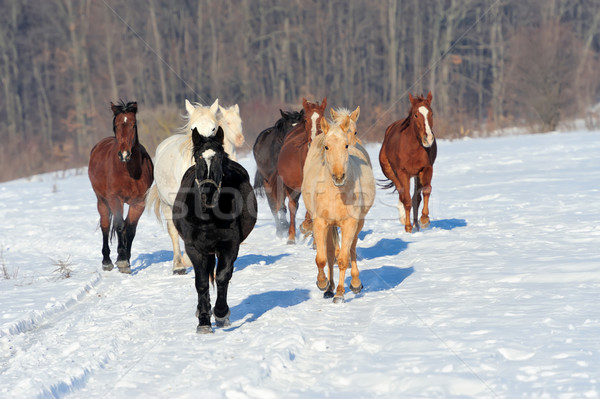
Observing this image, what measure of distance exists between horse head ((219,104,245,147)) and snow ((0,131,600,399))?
1771 millimetres

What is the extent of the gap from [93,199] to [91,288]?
9.56 meters

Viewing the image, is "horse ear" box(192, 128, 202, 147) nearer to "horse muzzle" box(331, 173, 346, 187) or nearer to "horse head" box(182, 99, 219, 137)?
"horse muzzle" box(331, 173, 346, 187)

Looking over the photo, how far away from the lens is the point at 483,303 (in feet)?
20.7

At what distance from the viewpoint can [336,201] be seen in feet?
22.7

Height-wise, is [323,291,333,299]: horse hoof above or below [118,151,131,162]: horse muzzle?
below

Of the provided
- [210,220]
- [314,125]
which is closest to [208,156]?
[210,220]

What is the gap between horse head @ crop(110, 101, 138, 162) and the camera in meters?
8.80

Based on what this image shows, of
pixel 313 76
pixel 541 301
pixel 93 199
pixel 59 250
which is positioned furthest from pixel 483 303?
pixel 313 76

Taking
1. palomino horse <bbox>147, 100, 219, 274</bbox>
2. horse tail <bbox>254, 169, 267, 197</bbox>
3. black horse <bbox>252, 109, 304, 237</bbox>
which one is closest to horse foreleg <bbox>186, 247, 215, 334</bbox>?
palomino horse <bbox>147, 100, 219, 274</bbox>

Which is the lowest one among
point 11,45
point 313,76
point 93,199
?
point 93,199

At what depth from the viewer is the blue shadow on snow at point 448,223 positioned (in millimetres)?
11334

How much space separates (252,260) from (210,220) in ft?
12.8

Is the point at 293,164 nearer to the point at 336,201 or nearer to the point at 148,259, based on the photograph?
the point at 148,259

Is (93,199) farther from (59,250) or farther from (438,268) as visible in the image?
(438,268)
